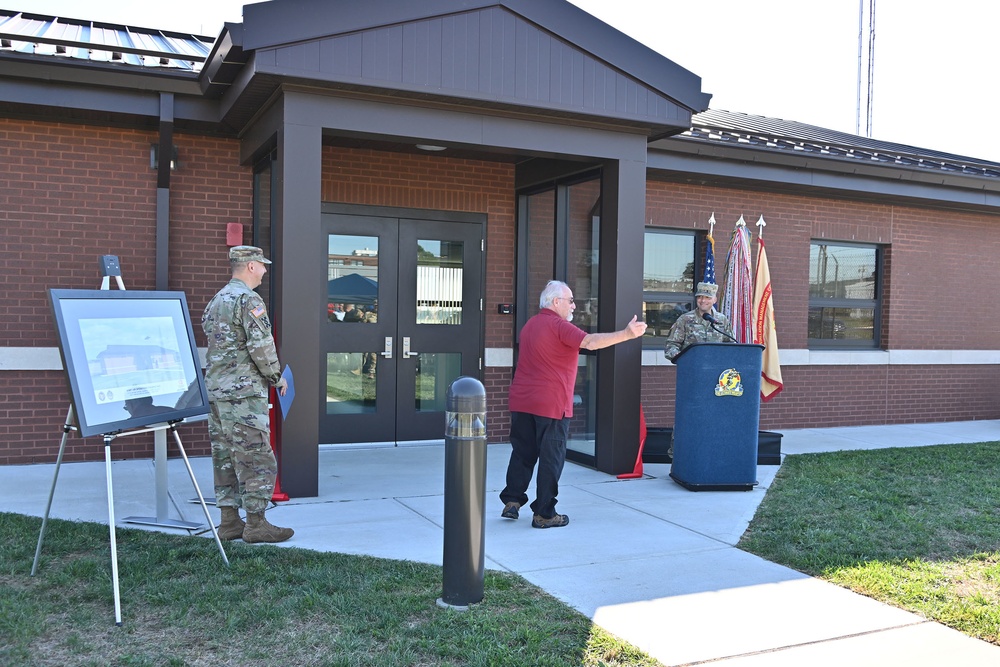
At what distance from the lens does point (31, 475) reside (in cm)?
762

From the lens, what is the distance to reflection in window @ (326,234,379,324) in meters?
9.35

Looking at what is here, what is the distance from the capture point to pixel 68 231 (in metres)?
8.12

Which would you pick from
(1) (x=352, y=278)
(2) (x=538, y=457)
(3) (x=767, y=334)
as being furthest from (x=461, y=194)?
(2) (x=538, y=457)

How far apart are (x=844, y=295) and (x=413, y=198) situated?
20.6ft

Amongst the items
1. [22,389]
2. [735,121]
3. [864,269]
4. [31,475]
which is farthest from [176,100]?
[864,269]

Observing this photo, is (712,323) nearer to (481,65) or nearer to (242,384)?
(481,65)

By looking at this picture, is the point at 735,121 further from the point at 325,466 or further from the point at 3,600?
the point at 3,600

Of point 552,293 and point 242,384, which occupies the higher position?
point 552,293

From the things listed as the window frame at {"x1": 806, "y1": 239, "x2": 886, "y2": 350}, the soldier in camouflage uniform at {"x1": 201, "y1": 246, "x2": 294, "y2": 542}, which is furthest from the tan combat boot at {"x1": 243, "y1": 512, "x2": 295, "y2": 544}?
the window frame at {"x1": 806, "y1": 239, "x2": 886, "y2": 350}

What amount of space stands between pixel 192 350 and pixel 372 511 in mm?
1857

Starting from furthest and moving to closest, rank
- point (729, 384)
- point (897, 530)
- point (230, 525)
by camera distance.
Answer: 1. point (729, 384)
2. point (897, 530)
3. point (230, 525)

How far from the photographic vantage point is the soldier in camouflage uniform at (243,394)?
5.64m

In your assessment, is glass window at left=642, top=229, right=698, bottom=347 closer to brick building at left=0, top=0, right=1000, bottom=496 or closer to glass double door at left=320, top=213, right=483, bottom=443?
brick building at left=0, top=0, right=1000, bottom=496

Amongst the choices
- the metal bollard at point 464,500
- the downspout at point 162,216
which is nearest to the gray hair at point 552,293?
the metal bollard at point 464,500
